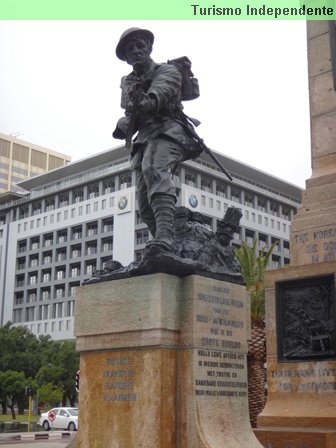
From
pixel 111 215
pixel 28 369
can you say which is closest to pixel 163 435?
pixel 28 369

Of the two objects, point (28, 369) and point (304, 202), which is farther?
point (28, 369)

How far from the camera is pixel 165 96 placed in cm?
810

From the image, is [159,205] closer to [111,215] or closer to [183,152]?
[183,152]

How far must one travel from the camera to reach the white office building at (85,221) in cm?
8381

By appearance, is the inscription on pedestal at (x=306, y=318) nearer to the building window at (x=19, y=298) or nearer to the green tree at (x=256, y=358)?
the green tree at (x=256, y=358)

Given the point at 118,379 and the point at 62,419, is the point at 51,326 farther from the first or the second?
the point at 118,379

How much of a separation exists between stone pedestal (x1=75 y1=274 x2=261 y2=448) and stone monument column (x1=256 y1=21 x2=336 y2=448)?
11.1ft

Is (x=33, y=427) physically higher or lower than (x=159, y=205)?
lower

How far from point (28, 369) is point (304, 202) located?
168 feet

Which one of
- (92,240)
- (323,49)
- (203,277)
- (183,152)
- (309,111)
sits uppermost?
(92,240)

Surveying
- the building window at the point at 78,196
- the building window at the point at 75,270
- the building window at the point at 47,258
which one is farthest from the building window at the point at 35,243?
the building window at the point at 75,270

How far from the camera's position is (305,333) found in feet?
39.3

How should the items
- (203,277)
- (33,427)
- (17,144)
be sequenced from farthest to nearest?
(17,144), (33,427), (203,277)

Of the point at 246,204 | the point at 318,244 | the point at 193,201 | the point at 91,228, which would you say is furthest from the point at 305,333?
the point at 246,204
